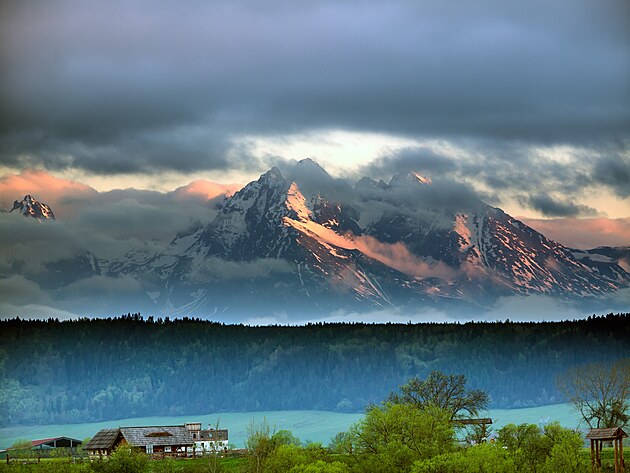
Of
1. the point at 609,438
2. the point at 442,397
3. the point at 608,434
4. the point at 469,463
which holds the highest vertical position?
the point at 442,397

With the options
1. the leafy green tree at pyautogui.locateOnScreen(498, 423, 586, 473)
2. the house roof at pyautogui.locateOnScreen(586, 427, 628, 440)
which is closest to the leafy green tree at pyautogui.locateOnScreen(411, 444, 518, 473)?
the leafy green tree at pyautogui.locateOnScreen(498, 423, 586, 473)

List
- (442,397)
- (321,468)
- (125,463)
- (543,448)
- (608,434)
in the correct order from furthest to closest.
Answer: (442,397), (125,463), (543,448), (608,434), (321,468)

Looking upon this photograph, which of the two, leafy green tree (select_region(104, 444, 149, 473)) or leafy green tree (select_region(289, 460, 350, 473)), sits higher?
leafy green tree (select_region(104, 444, 149, 473))

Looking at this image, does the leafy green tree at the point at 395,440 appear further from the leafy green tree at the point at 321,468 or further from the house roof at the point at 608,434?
the house roof at the point at 608,434

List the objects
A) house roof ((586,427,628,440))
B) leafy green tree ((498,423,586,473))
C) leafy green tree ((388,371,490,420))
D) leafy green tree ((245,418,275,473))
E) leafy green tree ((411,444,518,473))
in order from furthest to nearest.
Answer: leafy green tree ((388,371,490,420)) → leafy green tree ((245,418,275,473)) → house roof ((586,427,628,440)) → leafy green tree ((498,423,586,473)) → leafy green tree ((411,444,518,473))

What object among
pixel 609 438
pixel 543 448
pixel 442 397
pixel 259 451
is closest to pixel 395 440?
pixel 543 448

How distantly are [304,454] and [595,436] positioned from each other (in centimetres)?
3013

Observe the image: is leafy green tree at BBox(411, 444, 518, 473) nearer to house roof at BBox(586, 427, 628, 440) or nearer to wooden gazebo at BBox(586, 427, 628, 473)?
house roof at BBox(586, 427, 628, 440)

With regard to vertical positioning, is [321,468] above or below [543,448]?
below

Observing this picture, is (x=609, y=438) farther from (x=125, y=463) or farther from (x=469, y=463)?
(x=125, y=463)

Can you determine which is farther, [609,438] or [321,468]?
[609,438]

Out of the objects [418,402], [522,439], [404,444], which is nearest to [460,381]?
[418,402]

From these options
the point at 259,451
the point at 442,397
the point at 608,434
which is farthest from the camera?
the point at 442,397

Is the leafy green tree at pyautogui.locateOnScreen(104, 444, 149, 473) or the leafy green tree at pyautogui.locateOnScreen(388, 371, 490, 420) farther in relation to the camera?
the leafy green tree at pyautogui.locateOnScreen(388, 371, 490, 420)
